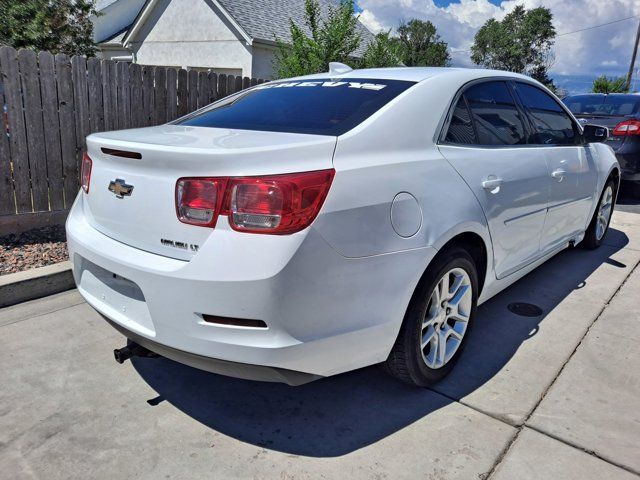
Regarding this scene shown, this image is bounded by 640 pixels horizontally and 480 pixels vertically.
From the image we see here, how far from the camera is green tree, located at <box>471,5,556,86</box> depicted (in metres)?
43.1

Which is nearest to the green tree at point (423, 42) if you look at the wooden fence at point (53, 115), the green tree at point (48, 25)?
the green tree at point (48, 25)

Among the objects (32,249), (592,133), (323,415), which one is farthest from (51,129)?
(592,133)

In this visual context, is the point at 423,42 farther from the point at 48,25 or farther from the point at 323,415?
the point at 323,415

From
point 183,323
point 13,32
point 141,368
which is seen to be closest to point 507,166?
point 183,323

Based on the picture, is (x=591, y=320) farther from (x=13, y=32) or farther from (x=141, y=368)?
(x=13, y=32)

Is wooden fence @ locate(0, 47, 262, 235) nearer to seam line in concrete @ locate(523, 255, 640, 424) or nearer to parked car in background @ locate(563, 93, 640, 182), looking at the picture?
seam line in concrete @ locate(523, 255, 640, 424)

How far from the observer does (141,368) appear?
288cm

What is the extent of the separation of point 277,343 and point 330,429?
2.43 feet

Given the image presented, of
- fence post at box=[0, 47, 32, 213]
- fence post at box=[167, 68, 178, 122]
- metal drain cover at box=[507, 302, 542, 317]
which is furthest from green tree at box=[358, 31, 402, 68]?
metal drain cover at box=[507, 302, 542, 317]

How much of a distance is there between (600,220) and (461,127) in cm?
326

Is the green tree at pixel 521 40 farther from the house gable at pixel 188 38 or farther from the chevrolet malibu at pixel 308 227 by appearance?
the chevrolet malibu at pixel 308 227

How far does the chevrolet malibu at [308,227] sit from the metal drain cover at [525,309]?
0.81 metres

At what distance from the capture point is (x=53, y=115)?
15.6ft

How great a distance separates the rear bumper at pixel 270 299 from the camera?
6.07 feet
